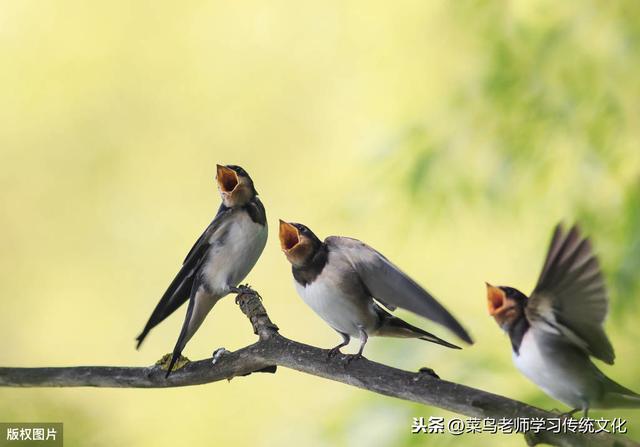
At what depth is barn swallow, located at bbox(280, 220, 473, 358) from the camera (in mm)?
1209

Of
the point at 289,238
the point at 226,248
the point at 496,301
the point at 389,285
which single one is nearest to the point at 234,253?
the point at 226,248

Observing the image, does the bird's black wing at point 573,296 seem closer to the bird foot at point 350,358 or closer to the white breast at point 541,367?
the white breast at point 541,367

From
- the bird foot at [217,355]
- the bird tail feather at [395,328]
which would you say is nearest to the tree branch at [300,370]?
the bird foot at [217,355]

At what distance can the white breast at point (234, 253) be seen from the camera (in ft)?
4.78

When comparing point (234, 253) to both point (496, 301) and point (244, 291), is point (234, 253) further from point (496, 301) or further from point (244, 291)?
point (496, 301)

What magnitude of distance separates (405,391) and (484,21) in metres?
1.91

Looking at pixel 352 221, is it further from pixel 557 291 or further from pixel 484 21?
pixel 557 291

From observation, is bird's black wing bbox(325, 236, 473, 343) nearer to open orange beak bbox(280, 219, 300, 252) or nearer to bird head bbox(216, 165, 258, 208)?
open orange beak bbox(280, 219, 300, 252)

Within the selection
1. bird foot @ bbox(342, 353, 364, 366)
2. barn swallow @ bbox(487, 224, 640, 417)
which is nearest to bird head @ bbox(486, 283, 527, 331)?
barn swallow @ bbox(487, 224, 640, 417)

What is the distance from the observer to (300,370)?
1.26m

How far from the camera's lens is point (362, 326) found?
50.9 inches

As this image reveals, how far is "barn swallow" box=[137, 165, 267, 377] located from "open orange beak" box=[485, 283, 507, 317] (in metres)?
0.51

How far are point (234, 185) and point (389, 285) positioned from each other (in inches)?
15.3

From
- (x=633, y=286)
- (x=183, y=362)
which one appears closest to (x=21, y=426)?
(x=183, y=362)
